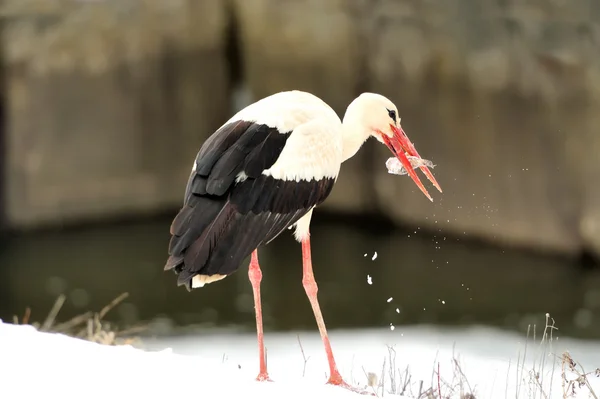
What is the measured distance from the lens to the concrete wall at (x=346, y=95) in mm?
8859

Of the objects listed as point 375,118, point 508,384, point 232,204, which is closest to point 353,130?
point 375,118

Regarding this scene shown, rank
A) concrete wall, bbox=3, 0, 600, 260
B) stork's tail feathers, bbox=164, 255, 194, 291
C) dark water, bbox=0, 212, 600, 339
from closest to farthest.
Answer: stork's tail feathers, bbox=164, 255, 194, 291
concrete wall, bbox=3, 0, 600, 260
dark water, bbox=0, 212, 600, 339

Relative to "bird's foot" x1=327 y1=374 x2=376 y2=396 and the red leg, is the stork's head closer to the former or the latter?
the red leg

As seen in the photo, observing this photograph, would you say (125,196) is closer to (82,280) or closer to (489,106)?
(82,280)

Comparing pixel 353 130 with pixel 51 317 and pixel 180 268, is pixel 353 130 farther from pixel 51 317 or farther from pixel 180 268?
pixel 51 317

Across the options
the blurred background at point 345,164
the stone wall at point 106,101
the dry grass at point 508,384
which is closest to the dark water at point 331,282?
the blurred background at point 345,164

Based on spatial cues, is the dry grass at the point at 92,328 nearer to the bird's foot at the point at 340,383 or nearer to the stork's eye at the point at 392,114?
the bird's foot at the point at 340,383

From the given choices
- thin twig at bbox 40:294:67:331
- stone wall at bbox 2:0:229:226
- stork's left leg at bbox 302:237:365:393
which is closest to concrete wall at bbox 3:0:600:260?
stone wall at bbox 2:0:229:226

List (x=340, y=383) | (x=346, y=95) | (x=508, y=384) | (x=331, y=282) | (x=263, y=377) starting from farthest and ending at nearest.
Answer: (x=346, y=95) < (x=331, y=282) < (x=508, y=384) < (x=340, y=383) < (x=263, y=377)

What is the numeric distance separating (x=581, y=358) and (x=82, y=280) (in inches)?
205

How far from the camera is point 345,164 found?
1074 cm

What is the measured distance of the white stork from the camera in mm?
3180

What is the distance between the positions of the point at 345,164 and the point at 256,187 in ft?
24.6

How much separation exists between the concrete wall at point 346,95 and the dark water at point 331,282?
45cm
